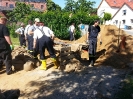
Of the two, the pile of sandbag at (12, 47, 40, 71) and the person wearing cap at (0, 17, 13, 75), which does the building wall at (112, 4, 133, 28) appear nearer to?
the pile of sandbag at (12, 47, 40, 71)

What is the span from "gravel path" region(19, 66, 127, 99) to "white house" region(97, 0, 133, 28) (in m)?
47.0

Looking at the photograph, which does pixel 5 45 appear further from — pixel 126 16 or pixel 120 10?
pixel 120 10

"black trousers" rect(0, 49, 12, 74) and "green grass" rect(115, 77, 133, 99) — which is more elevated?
"black trousers" rect(0, 49, 12, 74)

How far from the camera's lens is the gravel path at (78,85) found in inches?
253

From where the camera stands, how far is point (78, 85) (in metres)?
7.06

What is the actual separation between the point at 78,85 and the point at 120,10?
5378cm

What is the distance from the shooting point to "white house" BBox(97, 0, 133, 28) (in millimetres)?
56156

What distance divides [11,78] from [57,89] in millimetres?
2163

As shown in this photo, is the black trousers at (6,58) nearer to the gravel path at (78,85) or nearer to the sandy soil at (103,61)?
the sandy soil at (103,61)

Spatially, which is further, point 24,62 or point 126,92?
point 24,62

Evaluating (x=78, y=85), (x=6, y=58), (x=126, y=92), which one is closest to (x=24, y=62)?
(x=6, y=58)

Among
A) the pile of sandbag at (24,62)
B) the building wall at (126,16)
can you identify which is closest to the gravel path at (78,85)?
the pile of sandbag at (24,62)

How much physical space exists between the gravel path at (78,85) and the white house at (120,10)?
154ft

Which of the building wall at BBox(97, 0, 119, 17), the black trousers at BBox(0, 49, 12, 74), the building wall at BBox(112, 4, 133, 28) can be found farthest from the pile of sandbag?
the building wall at BBox(97, 0, 119, 17)
